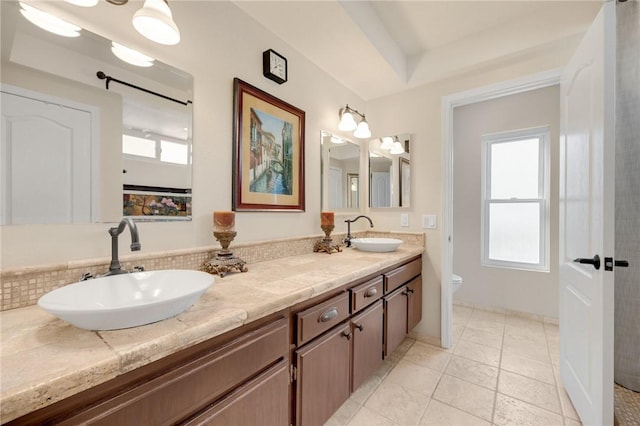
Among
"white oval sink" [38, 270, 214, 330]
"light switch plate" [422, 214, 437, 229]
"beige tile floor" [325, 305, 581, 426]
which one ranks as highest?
"light switch plate" [422, 214, 437, 229]

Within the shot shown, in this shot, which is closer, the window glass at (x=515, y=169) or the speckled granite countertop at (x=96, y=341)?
the speckled granite countertop at (x=96, y=341)

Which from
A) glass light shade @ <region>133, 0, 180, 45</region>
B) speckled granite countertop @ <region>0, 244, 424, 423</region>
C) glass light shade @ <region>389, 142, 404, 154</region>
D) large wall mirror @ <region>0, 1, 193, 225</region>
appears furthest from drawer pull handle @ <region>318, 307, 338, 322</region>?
glass light shade @ <region>389, 142, 404, 154</region>

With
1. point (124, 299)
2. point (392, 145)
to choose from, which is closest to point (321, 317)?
point (124, 299)

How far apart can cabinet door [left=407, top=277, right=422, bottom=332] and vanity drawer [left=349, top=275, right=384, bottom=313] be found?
21.4 inches

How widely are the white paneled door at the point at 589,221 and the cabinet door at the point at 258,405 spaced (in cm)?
142

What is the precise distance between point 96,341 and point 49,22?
3.63 feet

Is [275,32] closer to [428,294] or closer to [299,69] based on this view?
[299,69]

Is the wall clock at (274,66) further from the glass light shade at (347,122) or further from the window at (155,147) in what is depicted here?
the window at (155,147)

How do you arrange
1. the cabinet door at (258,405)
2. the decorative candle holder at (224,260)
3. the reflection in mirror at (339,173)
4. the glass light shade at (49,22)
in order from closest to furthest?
the cabinet door at (258,405) → the glass light shade at (49,22) → the decorative candle holder at (224,260) → the reflection in mirror at (339,173)

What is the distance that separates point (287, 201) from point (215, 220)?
0.60 m

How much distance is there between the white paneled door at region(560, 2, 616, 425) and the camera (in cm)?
119

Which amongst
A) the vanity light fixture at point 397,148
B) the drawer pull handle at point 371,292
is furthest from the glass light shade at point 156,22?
the vanity light fixture at point 397,148

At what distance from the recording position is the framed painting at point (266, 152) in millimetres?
1521

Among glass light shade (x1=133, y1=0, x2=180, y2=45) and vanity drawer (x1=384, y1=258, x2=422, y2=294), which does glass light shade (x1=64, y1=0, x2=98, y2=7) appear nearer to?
glass light shade (x1=133, y1=0, x2=180, y2=45)
